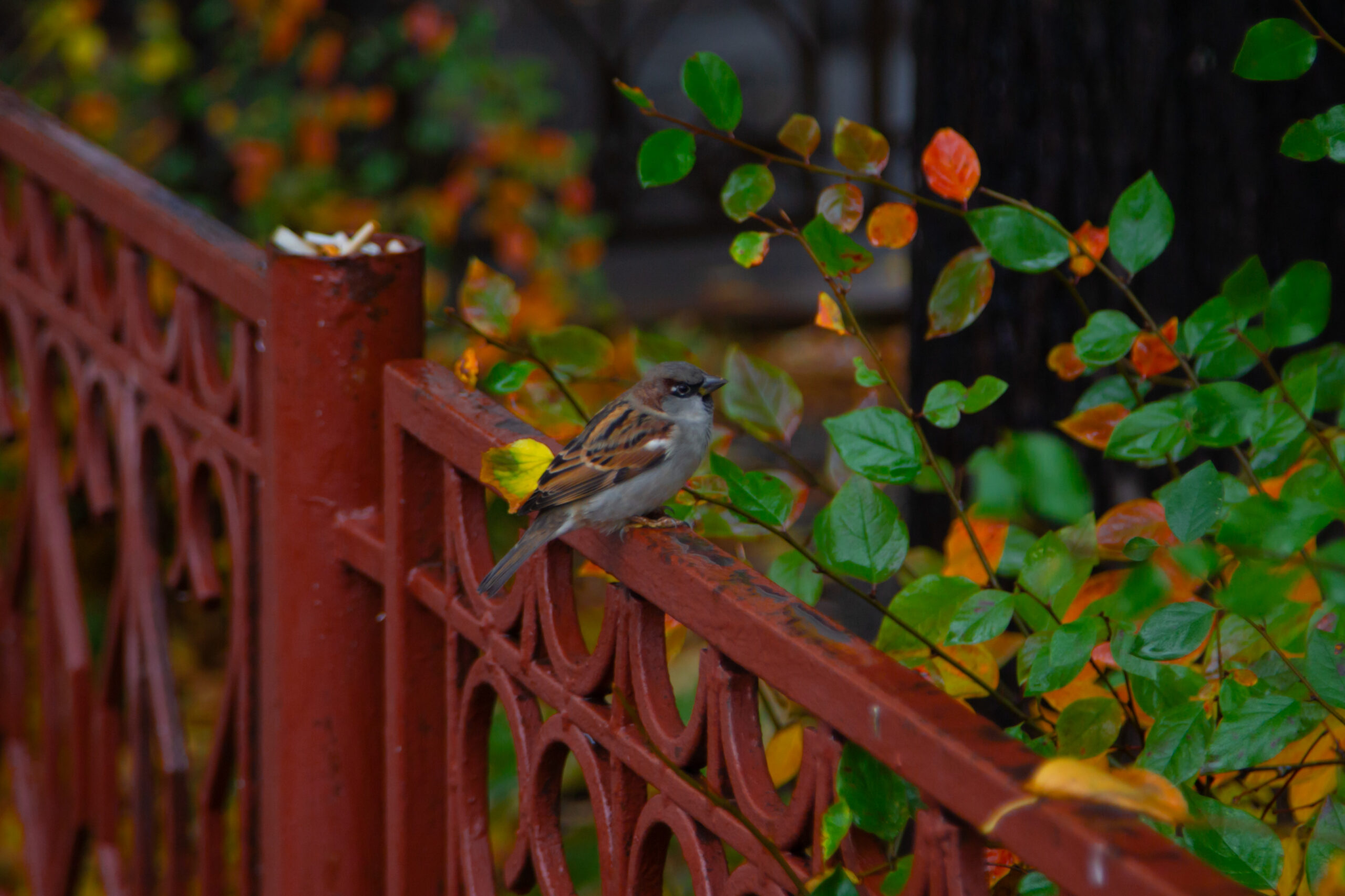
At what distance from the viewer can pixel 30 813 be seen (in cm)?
289

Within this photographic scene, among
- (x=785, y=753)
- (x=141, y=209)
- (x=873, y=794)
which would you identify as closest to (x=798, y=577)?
(x=785, y=753)

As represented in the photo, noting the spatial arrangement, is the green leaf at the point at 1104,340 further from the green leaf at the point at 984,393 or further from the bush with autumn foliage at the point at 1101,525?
the green leaf at the point at 984,393

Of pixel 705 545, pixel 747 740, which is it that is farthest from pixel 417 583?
pixel 747 740

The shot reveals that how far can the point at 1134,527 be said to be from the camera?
4.90 ft

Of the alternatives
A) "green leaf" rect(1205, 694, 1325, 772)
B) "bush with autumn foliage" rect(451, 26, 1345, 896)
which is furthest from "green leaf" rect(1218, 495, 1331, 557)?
"green leaf" rect(1205, 694, 1325, 772)

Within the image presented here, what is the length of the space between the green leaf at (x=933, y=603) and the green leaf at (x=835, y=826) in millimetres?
286

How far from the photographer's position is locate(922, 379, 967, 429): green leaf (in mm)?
1450

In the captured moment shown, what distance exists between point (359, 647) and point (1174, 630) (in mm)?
1216

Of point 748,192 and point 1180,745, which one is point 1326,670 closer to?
point 1180,745

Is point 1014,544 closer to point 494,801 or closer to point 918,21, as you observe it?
point 918,21

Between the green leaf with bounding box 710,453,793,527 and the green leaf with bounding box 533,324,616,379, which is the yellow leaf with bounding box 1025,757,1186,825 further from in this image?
the green leaf with bounding box 533,324,616,379

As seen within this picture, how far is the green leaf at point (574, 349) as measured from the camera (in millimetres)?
1942

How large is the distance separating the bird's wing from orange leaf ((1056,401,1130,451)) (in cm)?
64

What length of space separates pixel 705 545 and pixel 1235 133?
1.73m
